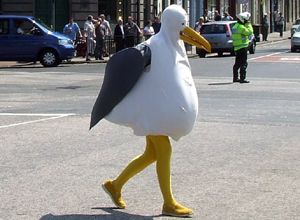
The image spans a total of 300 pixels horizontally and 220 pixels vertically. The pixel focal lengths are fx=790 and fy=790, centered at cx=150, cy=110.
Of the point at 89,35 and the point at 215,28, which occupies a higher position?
the point at 215,28

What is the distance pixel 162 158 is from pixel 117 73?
2.75 feet

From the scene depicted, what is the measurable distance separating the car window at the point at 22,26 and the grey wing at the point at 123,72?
2265 cm

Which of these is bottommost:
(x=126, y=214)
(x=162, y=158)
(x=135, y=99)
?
(x=126, y=214)

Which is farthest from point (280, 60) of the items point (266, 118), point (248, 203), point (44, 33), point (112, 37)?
point (248, 203)

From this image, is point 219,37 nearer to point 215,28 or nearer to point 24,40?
point 215,28

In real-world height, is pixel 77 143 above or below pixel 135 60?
below

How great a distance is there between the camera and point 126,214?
6910mm

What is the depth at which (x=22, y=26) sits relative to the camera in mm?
29203

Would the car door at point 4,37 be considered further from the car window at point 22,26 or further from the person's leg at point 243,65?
the person's leg at point 243,65

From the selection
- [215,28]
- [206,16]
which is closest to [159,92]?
[215,28]

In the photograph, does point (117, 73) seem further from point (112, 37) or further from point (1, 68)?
point (112, 37)

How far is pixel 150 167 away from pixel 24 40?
20.8 m

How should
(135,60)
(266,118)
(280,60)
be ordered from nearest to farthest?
(135,60)
(266,118)
(280,60)

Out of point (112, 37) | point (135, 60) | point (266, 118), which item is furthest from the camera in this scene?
point (112, 37)
